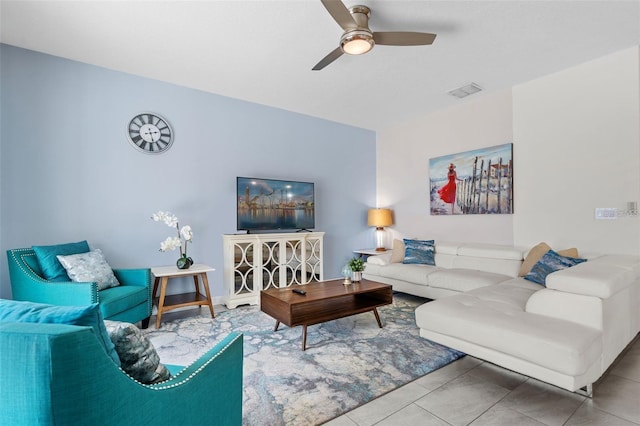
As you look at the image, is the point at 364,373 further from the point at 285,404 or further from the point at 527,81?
the point at 527,81

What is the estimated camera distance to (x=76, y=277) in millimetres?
2607

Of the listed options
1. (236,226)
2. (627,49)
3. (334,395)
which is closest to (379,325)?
(334,395)

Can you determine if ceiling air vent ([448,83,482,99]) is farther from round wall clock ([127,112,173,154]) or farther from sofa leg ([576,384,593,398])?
round wall clock ([127,112,173,154])

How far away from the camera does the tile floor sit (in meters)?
1.61

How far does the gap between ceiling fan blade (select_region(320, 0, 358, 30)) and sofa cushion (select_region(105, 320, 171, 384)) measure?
6.80 ft

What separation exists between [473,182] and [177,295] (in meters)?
3.97

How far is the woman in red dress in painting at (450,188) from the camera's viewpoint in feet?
14.3

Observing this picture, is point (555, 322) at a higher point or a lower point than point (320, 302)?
higher

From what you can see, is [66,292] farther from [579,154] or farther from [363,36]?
[579,154]

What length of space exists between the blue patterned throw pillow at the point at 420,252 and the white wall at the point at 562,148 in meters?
0.48

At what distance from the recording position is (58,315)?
78cm

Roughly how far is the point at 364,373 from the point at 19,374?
6.21 feet

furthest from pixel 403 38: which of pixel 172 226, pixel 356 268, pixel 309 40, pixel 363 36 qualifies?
pixel 172 226

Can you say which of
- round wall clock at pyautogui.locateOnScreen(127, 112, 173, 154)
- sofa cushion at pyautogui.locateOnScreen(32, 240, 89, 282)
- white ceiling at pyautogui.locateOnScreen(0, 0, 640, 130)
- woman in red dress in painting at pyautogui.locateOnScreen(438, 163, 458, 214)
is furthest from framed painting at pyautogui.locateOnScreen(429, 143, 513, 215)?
sofa cushion at pyautogui.locateOnScreen(32, 240, 89, 282)
